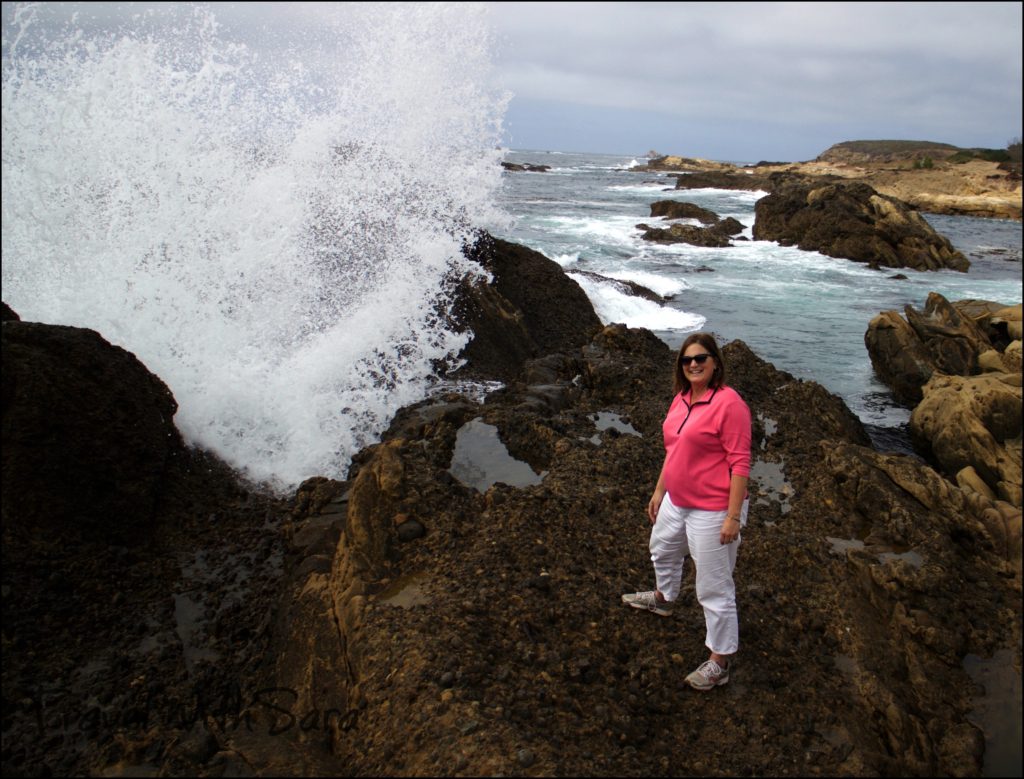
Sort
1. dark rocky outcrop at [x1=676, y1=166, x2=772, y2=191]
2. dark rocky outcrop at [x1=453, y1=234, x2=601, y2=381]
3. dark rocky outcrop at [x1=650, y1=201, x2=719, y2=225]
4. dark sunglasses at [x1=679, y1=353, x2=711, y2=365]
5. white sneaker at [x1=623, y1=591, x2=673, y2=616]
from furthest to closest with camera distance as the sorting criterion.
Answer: dark rocky outcrop at [x1=676, y1=166, x2=772, y2=191] < dark rocky outcrop at [x1=650, y1=201, x2=719, y2=225] < dark rocky outcrop at [x1=453, y1=234, x2=601, y2=381] < white sneaker at [x1=623, y1=591, x2=673, y2=616] < dark sunglasses at [x1=679, y1=353, x2=711, y2=365]

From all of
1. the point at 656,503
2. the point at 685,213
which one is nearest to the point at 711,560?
the point at 656,503

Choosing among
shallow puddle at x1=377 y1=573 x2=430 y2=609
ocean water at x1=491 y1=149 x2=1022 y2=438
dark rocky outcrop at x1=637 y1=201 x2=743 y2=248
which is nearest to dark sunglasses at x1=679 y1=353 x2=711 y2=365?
shallow puddle at x1=377 y1=573 x2=430 y2=609

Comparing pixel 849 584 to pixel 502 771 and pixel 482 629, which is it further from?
pixel 502 771

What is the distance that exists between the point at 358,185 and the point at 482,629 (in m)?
7.04

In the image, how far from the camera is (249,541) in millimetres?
4105

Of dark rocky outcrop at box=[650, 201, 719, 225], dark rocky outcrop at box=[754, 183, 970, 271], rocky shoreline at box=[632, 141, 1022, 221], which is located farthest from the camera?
rocky shoreline at box=[632, 141, 1022, 221]

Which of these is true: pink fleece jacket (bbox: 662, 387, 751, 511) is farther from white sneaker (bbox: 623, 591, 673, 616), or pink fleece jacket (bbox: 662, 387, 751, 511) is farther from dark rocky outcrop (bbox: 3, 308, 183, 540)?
dark rocky outcrop (bbox: 3, 308, 183, 540)

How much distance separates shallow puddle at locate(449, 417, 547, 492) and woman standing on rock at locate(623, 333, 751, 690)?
1.77 metres

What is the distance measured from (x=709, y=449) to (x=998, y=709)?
1.76 metres

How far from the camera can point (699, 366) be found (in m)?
2.69

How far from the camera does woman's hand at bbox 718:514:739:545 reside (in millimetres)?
2586

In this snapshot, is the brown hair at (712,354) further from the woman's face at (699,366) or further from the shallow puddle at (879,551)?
the shallow puddle at (879,551)

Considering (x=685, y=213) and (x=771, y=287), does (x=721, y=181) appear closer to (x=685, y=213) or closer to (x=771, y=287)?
(x=685, y=213)

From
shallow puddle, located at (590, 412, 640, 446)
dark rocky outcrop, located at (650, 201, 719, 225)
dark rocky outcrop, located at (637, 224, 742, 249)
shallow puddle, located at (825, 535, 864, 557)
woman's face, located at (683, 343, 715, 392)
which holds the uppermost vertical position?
dark rocky outcrop, located at (650, 201, 719, 225)
